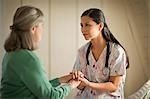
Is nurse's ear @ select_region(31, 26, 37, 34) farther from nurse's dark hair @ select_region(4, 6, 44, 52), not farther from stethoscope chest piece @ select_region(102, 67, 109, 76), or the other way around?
stethoscope chest piece @ select_region(102, 67, 109, 76)

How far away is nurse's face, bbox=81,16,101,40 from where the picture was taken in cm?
186


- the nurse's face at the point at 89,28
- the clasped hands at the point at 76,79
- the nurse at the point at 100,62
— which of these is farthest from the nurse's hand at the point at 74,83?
the nurse's face at the point at 89,28

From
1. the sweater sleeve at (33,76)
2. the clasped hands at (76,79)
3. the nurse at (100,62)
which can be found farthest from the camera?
the nurse at (100,62)

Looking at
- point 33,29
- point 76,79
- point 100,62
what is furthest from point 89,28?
point 33,29

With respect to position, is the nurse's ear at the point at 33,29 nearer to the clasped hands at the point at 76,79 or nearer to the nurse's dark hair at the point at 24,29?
the nurse's dark hair at the point at 24,29

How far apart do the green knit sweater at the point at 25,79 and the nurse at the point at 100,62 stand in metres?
0.51

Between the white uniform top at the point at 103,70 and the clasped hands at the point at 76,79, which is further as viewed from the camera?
the white uniform top at the point at 103,70

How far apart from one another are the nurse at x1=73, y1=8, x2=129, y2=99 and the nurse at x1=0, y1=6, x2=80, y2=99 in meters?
0.52

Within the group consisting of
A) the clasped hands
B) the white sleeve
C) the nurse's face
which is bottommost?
the clasped hands

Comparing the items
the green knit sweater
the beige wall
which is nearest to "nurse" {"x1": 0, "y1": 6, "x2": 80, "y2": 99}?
the green knit sweater

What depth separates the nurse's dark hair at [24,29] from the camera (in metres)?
1.31

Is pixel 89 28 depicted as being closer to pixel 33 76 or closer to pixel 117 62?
pixel 117 62

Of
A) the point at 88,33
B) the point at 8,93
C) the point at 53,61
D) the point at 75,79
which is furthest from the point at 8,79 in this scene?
the point at 53,61

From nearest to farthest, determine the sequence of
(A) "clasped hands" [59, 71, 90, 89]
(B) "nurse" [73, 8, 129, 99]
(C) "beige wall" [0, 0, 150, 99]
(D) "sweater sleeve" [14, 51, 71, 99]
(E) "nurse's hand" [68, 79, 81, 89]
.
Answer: (D) "sweater sleeve" [14, 51, 71, 99], (E) "nurse's hand" [68, 79, 81, 89], (A) "clasped hands" [59, 71, 90, 89], (B) "nurse" [73, 8, 129, 99], (C) "beige wall" [0, 0, 150, 99]
